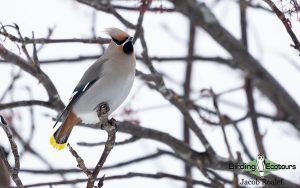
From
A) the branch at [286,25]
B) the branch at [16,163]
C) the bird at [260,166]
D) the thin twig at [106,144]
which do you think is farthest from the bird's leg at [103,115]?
the branch at [286,25]

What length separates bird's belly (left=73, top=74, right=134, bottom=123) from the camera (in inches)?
131

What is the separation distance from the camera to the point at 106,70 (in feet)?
11.3

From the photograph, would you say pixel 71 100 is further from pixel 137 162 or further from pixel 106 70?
pixel 137 162

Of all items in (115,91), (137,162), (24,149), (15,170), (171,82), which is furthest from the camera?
(171,82)

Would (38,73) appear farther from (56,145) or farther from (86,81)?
(56,145)

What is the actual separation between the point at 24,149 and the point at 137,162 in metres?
0.76

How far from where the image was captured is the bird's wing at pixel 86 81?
11.3ft

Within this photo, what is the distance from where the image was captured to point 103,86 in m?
3.36

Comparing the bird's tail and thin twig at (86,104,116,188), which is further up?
the bird's tail

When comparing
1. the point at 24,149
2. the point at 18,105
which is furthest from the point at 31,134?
the point at 18,105

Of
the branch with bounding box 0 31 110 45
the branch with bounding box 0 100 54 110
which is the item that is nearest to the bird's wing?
the branch with bounding box 0 100 54 110

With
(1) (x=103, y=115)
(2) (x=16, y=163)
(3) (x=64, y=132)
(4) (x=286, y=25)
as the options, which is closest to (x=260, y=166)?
(1) (x=103, y=115)

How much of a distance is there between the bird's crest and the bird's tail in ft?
1.68

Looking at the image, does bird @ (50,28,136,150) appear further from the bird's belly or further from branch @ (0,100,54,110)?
branch @ (0,100,54,110)
